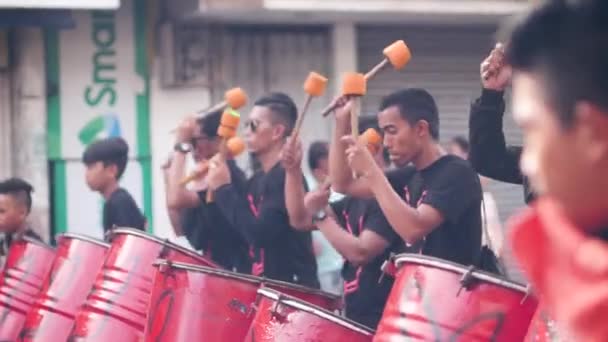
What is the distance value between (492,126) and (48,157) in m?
6.46

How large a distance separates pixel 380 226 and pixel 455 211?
61 cm

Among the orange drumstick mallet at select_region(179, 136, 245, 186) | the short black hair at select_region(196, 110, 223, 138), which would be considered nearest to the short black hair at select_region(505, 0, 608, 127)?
the orange drumstick mallet at select_region(179, 136, 245, 186)

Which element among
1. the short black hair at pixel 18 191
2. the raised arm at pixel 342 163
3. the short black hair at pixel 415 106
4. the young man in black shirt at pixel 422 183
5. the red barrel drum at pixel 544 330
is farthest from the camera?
the short black hair at pixel 18 191

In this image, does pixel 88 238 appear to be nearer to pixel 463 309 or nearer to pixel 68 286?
pixel 68 286

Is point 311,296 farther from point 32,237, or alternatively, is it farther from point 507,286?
point 32,237

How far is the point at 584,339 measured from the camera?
4.50ft

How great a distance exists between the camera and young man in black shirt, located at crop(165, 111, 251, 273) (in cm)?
665

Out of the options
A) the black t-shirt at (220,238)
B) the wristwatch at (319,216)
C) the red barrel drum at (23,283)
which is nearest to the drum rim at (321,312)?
the wristwatch at (319,216)

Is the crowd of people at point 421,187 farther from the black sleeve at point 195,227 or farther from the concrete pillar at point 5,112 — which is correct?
the concrete pillar at point 5,112

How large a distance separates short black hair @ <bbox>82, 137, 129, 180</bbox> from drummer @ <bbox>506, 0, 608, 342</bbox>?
611 cm

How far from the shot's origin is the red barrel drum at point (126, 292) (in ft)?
17.5

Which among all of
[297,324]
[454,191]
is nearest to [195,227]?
[454,191]

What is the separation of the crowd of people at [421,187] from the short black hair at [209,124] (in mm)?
11

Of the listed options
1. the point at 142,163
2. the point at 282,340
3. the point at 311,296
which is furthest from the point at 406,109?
the point at 142,163
